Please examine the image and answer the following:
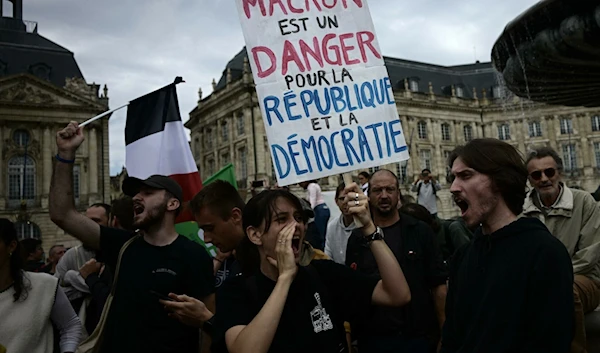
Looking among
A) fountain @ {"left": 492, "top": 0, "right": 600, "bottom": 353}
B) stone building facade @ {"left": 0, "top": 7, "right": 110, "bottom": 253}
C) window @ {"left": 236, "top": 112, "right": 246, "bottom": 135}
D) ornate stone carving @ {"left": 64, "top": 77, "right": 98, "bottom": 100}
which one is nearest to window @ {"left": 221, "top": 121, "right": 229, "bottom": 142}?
window @ {"left": 236, "top": 112, "right": 246, "bottom": 135}

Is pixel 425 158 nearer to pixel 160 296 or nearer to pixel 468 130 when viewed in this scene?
pixel 468 130

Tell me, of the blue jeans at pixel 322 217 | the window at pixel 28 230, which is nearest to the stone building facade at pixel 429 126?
the window at pixel 28 230

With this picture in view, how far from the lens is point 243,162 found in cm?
4256

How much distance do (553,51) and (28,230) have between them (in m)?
40.2

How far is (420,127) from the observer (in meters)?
48.8

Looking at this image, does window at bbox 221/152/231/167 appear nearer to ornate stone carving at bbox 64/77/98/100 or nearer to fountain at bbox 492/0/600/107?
ornate stone carving at bbox 64/77/98/100

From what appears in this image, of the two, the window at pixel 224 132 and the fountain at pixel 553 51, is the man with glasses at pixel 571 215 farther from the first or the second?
the window at pixel 224 132

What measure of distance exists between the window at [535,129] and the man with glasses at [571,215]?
159 ft

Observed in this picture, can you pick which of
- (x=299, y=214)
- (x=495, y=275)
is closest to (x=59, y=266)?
(x=299, y=214)

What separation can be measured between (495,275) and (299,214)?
88 cm

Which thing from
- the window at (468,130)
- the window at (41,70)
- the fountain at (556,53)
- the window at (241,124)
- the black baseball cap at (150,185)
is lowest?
the black baseball cap at (150,185)

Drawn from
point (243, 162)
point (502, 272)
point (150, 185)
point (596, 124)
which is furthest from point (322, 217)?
point (596, 124)

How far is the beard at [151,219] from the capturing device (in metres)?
3.03

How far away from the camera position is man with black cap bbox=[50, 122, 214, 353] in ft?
9.18
